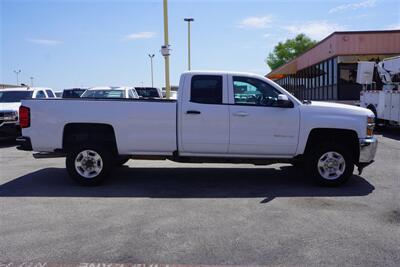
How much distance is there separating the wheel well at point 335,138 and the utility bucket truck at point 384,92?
8333 mm

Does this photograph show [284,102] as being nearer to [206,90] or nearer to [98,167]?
[206,90]

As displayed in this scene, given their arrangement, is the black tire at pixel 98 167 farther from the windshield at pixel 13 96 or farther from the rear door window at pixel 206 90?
the windshield at pixel 13 96

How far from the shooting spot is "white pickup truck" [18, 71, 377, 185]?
7051mm

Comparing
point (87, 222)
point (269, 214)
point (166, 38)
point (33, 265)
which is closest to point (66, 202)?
point (87, 222)

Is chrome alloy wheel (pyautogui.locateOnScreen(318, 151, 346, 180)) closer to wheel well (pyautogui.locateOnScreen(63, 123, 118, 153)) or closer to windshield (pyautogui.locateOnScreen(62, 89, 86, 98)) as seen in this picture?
wheel well (pyautogui.locateOnScreen(63, 123, 118, 153))

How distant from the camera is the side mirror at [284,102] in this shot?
690 cm

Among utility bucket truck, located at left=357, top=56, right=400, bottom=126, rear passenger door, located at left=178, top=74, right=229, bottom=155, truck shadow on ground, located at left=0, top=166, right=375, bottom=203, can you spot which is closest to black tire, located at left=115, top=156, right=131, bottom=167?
truck shadow on ground, located at left=0, top=166, right=375, bottom=203

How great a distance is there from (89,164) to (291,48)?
8610cm

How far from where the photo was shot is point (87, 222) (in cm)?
531

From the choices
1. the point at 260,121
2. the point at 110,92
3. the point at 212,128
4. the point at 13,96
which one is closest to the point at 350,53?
the point at 110,92

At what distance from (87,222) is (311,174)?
3.95m

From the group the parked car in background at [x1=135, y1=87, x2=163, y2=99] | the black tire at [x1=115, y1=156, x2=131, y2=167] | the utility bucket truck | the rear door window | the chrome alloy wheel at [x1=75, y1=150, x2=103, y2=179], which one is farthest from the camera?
the parked car in background at [x1=135, y1=87, x2=163, y2=99]

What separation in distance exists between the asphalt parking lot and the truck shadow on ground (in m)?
0.02

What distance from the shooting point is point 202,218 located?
5.45 m
